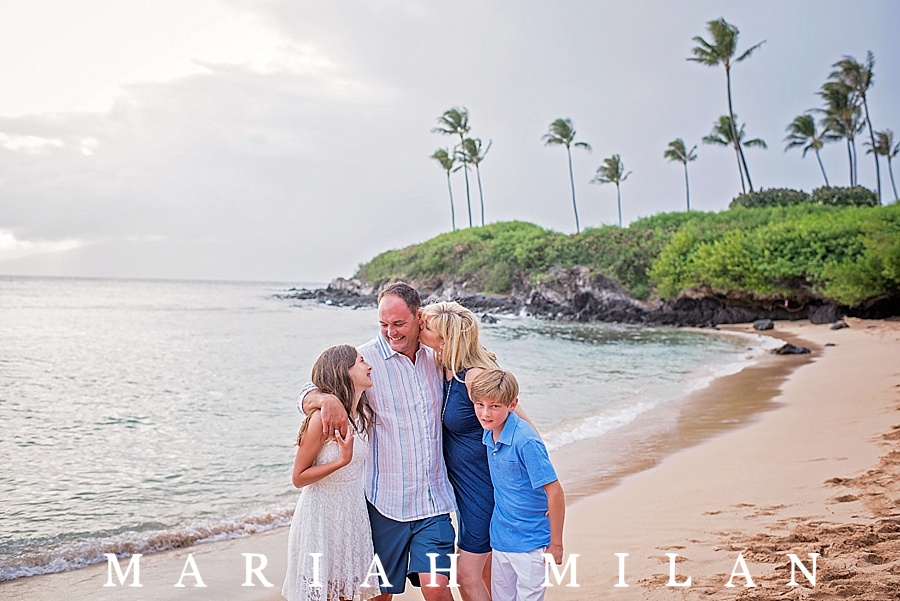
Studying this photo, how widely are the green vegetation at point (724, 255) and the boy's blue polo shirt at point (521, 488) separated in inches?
1059

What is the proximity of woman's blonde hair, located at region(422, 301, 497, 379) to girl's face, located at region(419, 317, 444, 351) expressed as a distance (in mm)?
12

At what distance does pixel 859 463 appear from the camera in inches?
258

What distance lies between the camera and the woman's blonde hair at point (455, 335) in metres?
3.20

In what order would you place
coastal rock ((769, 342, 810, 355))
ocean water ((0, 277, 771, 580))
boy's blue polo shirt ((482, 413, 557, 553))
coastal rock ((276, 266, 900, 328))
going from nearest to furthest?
1. boy's blue polo shirt ((482, 413, 557, 553))
2. ocean water ((0, 277, 771, 580))
3. coastal rock ((769, 342, 810, 355))
4. coastal rock ((276, 266, 900, 328))

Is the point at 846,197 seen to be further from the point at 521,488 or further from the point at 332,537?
the point at 332,537

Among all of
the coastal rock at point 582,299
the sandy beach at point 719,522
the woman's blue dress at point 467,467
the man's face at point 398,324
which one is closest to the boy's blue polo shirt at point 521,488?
the woman's blue dress at point 467,467

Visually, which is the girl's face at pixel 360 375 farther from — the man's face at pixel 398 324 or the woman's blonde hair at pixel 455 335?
the woman's blonde hair at pixel 455 335

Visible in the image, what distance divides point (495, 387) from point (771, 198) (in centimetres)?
4776

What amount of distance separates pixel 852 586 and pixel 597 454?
216 inches

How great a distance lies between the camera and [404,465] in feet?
10.4

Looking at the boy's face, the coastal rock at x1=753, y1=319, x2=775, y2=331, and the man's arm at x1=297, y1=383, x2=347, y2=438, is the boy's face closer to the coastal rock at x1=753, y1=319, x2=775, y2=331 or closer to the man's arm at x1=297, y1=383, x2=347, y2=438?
the man's arm at x1=297, y1=383, x2=347, y2=438

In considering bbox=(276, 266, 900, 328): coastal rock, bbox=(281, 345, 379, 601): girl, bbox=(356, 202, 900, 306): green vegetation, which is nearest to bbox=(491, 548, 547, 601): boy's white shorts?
bbox=(281, 345, 379, 601): girl

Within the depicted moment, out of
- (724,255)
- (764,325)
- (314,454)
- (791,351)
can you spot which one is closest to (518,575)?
(314,454)

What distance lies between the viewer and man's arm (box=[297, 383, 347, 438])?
2.91 meters
